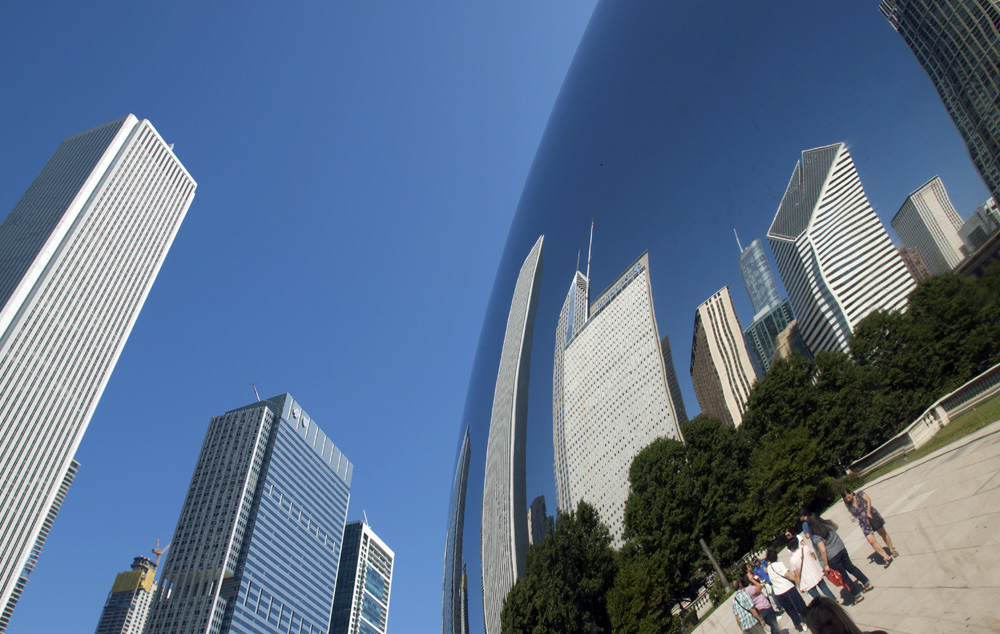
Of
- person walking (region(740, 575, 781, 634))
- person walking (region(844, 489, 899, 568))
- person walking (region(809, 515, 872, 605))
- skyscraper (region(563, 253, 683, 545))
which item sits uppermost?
skyscraper (region(563, 253, 683, 545))

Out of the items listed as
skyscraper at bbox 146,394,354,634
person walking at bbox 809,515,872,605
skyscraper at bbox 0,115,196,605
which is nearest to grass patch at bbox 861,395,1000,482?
person walking at bbox 809,515,872,605

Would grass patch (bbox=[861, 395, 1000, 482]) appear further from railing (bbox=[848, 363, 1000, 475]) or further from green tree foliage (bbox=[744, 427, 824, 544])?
green tree foliage (bbox=[744, 427, 824, 544])

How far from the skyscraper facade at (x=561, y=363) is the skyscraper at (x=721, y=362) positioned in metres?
0.70

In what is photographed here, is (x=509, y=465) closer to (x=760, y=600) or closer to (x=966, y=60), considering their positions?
(x=760, y=600)

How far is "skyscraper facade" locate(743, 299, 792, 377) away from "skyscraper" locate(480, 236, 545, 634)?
128 centimetres

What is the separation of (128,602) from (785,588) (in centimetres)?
20825

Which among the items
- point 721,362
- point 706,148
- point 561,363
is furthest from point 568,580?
point 706,148

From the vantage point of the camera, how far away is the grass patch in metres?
1.40

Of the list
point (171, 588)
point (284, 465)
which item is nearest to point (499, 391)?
point (171, 588)

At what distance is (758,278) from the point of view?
6.38 feet

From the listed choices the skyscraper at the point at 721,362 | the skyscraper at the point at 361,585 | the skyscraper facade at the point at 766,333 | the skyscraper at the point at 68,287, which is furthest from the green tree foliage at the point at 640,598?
the skyscraper at the point at 361,585

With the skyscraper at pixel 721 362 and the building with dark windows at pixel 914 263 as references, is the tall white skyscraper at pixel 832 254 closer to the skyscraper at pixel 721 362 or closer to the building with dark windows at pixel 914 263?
the building with dark windows at pixel 914 263

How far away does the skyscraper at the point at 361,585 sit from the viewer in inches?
5517

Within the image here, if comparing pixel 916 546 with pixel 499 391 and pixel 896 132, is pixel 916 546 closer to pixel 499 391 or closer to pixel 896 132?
pixel 896 132
